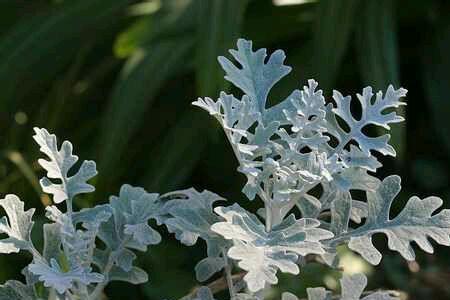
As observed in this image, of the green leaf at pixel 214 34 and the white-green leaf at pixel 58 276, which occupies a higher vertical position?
the green leaf at pixel 214 34

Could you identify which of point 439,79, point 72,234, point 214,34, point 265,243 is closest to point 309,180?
point 265,243

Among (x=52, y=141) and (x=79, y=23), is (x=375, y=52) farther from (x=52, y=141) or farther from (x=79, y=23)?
(x=52, y=141)

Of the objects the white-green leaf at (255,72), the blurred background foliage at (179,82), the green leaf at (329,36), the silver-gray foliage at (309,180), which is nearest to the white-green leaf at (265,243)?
the silver-gray foliage at (309,180)

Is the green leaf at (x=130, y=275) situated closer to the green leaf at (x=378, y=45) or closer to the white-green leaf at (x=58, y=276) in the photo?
the white-green leaf at (x=58, y=276)

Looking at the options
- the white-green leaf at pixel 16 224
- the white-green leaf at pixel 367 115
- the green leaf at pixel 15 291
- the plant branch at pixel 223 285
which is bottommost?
the plant branch at pixel 223 285

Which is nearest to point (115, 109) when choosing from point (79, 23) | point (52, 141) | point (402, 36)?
point (79, 23)

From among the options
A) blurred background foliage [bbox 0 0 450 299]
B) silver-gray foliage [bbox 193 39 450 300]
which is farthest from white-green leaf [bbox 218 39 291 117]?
blurred background foliage [bbox 0 0 450 299]
